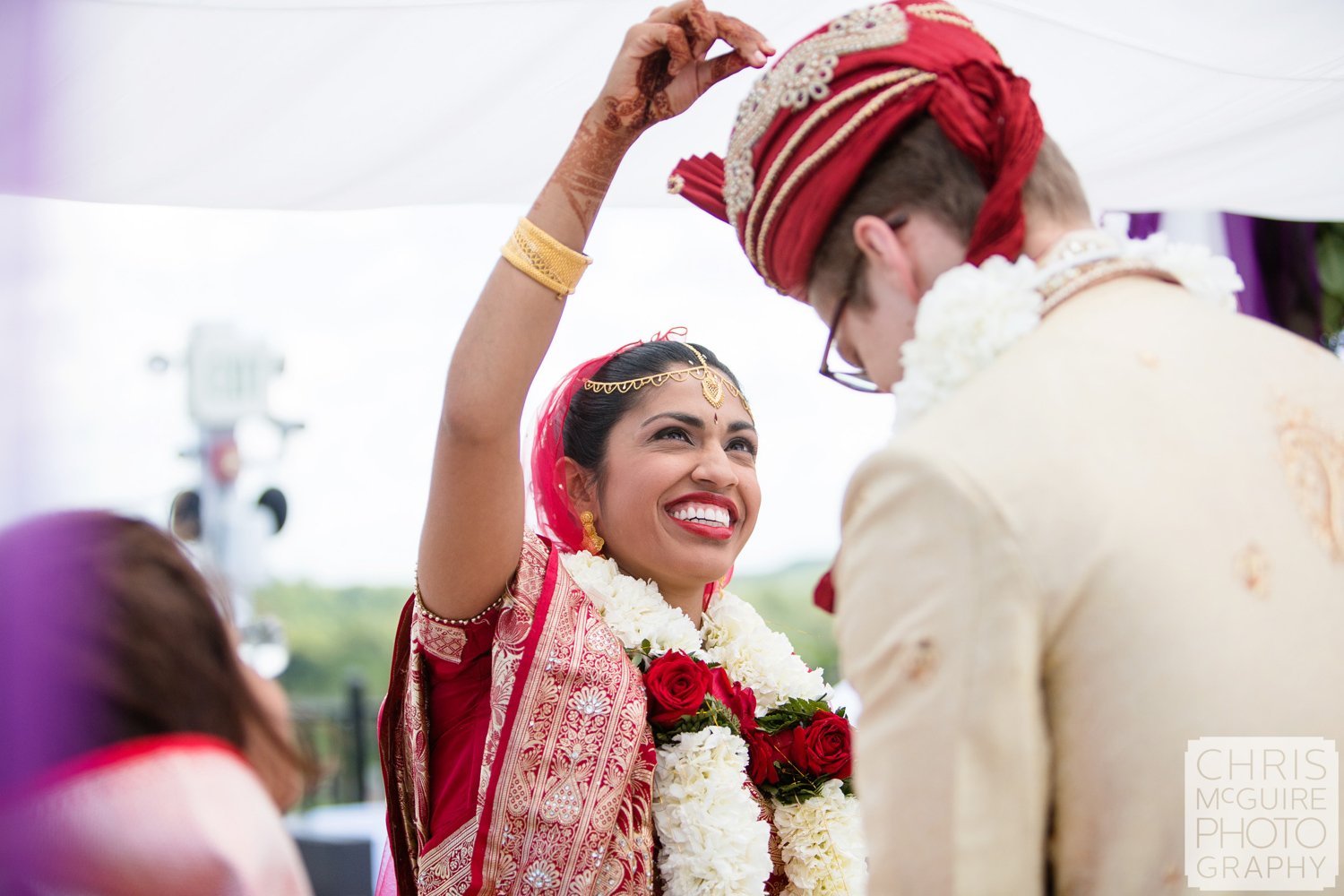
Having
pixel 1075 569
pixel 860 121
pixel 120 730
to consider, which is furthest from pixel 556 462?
pixel 1075 569

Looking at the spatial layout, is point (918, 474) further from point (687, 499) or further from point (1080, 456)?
point (687, 499)

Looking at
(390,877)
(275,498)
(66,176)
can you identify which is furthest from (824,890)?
(275,498)

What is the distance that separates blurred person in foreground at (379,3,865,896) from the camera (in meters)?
2.39

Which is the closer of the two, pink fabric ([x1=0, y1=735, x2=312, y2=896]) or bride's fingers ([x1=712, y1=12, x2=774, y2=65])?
pink fabric ([x1=0, y1=735, x2=312, y2=896])

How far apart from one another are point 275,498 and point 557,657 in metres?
5.06

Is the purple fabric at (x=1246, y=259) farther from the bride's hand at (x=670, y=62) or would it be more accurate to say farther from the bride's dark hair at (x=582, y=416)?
the bride's hand at (x=670, y=62)

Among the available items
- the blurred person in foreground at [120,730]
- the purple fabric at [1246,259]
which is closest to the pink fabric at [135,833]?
the blurred person in foreground at [120,730]

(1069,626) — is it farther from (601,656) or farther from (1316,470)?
(601,656)

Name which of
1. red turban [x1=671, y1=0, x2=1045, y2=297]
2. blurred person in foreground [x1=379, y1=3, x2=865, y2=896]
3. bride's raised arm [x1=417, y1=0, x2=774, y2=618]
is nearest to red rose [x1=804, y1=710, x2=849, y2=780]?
blurred person in foreground [x1=379, y1=3, x2=865, y2=896]

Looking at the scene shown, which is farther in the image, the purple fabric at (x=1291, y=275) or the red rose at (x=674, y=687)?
the purple fabric at (x=1291, y=275)

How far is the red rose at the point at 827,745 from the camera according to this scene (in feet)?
9.30

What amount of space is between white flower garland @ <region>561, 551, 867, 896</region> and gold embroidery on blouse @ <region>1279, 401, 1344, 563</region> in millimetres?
1393

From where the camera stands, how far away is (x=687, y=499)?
3.04 metres

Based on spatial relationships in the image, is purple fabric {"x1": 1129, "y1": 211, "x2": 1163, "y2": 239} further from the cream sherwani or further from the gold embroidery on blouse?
the cream sherwani
